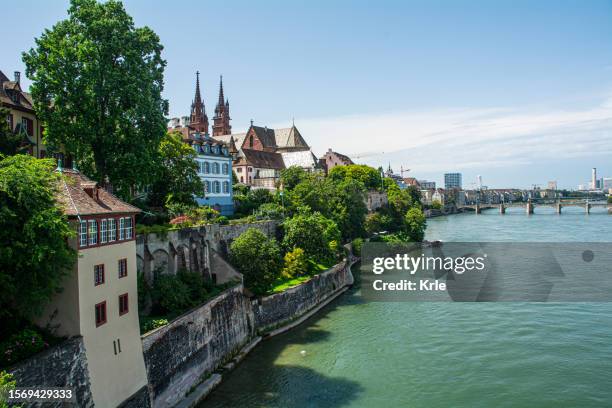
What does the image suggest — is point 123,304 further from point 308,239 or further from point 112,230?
point 308,239

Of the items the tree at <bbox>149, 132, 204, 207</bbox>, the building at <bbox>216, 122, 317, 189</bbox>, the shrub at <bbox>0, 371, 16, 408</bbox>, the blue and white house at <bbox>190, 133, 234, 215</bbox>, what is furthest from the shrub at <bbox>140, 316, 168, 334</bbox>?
the building at <bbox>216, 122, 317, 189</bbox>

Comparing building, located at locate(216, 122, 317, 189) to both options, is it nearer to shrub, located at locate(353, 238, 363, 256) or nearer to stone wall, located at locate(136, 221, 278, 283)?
shrub, located at locate(353, 238, 363, 256)

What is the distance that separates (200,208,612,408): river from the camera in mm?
24141

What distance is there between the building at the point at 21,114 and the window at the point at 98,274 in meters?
12.4

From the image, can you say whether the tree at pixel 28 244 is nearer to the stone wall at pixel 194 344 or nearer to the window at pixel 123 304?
the window at pixel 123 304

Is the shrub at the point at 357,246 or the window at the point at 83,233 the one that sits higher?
the window at the point at 83,233

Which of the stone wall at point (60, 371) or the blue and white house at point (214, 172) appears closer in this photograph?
the stone wall at point (60, 371)

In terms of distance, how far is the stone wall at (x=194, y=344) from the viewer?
21859 mm

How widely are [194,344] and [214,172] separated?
85.8 ft

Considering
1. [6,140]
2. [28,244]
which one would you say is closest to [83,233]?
[28,244]

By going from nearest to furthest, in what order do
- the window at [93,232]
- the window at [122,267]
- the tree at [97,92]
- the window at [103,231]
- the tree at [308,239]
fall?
the window at [93,232]
the window at [103,231]
the window at [122,267]
the tree at [97,92]
the tree at [308,239]

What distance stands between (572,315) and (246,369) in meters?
23.0

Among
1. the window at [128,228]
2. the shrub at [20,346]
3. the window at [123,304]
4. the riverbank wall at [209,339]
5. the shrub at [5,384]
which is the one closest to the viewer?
the shrub at [5,384]

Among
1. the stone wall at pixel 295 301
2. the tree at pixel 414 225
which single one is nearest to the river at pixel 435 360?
the stone wall at pixel 295 301
